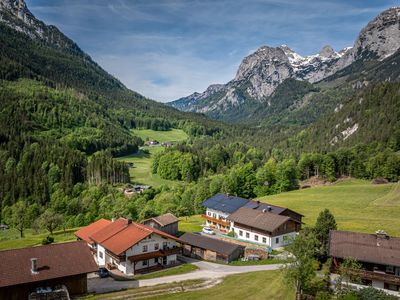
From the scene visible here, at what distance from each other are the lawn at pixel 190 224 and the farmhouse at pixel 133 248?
2191cm

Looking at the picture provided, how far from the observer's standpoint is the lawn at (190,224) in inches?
3575

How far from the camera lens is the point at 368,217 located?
87.7 m

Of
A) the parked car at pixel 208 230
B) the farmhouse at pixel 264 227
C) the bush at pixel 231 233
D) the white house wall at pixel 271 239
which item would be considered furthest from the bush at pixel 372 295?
the parked car at pixel 208 230

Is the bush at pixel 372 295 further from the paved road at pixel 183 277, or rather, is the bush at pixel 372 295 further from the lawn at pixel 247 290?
the paved road at pixel 183 277

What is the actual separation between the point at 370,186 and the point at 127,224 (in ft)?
303

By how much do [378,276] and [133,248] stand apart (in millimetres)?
35259

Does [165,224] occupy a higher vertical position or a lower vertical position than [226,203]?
lower

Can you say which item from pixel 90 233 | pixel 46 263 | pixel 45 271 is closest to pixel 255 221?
pixel 90 233

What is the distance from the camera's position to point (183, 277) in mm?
55094

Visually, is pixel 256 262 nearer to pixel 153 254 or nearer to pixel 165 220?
pixel 153 254

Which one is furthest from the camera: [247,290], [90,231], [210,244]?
[90,231]

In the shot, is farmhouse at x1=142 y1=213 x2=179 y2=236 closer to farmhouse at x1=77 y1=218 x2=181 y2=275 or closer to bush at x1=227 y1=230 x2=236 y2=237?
farmhouse at x1=77 y1=218 x2=181 y2=275

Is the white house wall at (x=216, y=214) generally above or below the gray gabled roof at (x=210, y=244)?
above

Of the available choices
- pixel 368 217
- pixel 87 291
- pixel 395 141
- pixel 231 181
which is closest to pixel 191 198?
pixel 231 181
